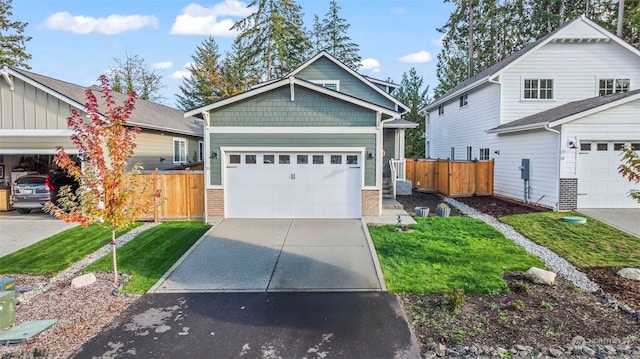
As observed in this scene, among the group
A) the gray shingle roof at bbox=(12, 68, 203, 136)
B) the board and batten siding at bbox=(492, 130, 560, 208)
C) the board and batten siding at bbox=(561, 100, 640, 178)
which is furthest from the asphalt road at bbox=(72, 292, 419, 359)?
the board and batten siding at bbox=(561, 100, 640, 178)

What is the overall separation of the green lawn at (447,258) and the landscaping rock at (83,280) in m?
5.65

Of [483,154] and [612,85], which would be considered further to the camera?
[483,154]

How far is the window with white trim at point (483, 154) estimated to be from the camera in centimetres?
1837

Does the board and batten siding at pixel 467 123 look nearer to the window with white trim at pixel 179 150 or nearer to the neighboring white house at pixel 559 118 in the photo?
the neighboring white house at pixel 559 118

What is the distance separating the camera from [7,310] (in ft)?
17.2

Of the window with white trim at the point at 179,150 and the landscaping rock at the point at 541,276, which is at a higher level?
the window with white trim at the point at 179,150

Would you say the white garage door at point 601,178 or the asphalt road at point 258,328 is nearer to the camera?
the asphalt road at point 258,328

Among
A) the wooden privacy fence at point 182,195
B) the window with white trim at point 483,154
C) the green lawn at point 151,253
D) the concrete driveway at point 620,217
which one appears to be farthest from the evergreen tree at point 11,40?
the concrete driveway at point 620,217

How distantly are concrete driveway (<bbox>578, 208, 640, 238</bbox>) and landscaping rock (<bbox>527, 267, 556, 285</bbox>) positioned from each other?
486cm

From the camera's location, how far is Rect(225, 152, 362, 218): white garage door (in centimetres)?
1185

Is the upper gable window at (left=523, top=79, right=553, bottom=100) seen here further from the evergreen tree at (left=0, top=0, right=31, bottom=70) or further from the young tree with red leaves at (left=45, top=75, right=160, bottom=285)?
the evergreen tree at (left=0, top=0, right=31, bottom=70)

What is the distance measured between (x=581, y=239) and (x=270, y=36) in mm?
25985

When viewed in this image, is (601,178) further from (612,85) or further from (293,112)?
(293,112)

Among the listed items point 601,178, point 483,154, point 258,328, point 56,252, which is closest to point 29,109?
point 56,252
